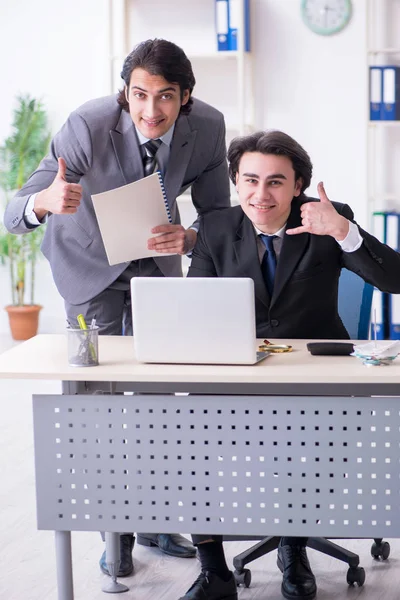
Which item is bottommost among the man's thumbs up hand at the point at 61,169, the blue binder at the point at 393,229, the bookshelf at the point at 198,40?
the blue binder at the point at 393,229

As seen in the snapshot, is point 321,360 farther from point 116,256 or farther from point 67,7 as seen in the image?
point 67,7

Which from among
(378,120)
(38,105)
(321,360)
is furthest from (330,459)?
(38,105)

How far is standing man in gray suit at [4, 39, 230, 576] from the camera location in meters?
2.70

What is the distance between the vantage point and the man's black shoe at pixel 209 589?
8.20ft

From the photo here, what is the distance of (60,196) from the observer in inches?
103

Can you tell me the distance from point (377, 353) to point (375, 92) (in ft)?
11.1

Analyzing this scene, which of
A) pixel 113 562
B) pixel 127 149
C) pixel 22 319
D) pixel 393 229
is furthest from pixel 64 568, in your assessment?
pixel 22 319

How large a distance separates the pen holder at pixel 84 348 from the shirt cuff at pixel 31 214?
614 mm

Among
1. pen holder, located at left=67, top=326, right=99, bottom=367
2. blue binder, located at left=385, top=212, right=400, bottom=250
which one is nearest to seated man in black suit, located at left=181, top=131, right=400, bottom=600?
pen holder, located at left=67, top=326, right=99, bottom=367

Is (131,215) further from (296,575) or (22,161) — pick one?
(22,161)

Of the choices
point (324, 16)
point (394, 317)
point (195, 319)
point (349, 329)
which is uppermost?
point (324, 16)

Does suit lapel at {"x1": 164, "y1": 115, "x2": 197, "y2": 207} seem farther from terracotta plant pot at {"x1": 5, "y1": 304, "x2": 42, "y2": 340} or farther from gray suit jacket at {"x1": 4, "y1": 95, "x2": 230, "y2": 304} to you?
terracotta plant pot at {"x1": 5, "y1": 304, "x2": 42, "y2": 340}

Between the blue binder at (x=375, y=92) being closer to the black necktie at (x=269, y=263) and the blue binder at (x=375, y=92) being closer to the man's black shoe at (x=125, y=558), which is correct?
the black necktie at (x=269, y=263)

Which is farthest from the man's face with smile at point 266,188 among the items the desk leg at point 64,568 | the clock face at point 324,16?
the clock face at point 324,16
